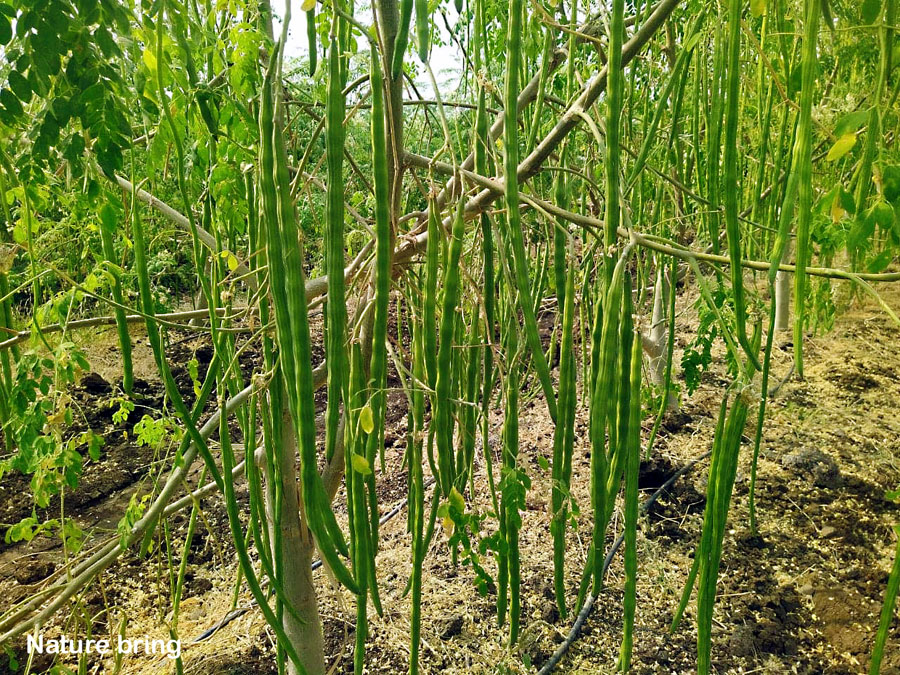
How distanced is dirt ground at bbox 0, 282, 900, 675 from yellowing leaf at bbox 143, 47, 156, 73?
3.43ft

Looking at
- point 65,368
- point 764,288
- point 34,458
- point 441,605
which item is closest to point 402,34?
point 65,368

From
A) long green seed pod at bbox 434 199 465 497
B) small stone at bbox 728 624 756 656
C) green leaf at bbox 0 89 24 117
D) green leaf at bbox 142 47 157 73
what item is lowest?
small stone at bbox 728 624 756 656

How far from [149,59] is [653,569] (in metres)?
2.25

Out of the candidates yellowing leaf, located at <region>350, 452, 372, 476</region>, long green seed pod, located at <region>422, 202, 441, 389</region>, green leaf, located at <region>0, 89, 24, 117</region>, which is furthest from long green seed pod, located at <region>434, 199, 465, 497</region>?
green leaf, located at <region>0, 89, 24, 117</region>

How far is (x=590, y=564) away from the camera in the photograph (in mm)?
845

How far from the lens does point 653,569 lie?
91.5 inches

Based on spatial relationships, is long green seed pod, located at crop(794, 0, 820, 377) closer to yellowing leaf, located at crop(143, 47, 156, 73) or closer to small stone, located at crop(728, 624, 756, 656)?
yellowing leaf, located at crop(143, 47, 156, 73)

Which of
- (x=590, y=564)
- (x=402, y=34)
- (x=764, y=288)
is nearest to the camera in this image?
(x=402, y=34)

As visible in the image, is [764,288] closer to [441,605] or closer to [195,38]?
[441,605]

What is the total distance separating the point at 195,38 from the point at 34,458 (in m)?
0.99

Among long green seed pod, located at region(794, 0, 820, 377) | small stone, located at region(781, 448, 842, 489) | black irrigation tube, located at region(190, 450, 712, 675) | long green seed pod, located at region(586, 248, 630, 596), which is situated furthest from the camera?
small stone, located at region(781, 448, 842, 489)

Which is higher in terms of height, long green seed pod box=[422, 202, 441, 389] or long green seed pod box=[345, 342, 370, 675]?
long green seed pod box=[422, 202, 441, 389]

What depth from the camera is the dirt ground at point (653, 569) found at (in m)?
1.97

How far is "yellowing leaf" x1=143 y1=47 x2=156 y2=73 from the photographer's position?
0.88m
